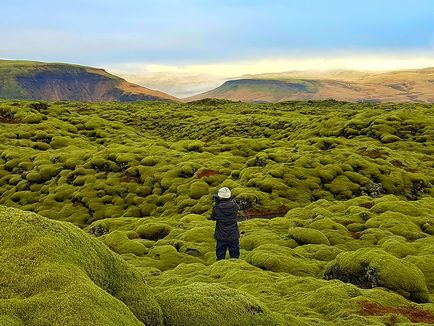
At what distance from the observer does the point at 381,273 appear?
16.9 m

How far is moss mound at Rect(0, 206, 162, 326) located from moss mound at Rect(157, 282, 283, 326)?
18.1 inches

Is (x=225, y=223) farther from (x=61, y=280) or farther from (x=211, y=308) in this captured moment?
(x=61, y=280)

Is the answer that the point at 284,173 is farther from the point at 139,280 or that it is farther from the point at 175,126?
the point at 175,126

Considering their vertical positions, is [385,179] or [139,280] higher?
[139,280]

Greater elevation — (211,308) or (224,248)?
(211,308)

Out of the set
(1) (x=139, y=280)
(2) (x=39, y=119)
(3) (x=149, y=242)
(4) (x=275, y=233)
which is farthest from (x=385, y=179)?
(2) (x=39, y=119)

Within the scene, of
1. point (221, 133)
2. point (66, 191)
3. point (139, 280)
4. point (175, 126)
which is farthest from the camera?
point (175, 126)

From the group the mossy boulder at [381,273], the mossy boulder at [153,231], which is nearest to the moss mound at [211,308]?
the mossy boulder at [381,273]

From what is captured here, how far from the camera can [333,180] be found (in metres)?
44.5

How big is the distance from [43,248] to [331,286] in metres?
10.7

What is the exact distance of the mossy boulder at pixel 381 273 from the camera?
16.5 meters

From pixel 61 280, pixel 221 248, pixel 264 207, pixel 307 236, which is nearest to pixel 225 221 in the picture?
pixel 221 248

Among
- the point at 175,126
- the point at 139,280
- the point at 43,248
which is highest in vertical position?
the point at 43,248

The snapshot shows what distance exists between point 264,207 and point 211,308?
28268 millimetres
